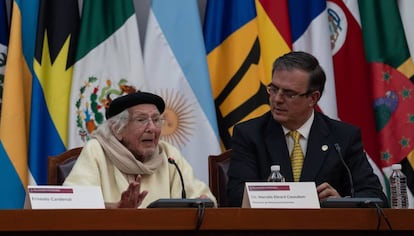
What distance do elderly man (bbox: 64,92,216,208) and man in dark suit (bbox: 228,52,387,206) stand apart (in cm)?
26

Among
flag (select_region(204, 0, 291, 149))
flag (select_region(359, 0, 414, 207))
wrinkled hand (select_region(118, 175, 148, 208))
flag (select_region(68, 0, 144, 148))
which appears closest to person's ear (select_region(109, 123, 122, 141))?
wrinkled hand (select_region(118, 175, 148, 208))

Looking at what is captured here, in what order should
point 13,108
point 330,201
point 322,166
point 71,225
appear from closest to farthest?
point 71,225
point 330,201
point 322,166
point 13,108

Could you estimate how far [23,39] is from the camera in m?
5.19

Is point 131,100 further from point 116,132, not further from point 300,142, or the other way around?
point 300,142

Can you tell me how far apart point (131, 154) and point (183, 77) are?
110 cm

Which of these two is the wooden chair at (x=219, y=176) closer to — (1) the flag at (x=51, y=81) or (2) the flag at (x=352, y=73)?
(1) the flag at (x=51, y=81)

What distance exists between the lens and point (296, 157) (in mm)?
4172

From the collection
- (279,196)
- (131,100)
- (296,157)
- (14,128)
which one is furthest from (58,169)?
(279,196)

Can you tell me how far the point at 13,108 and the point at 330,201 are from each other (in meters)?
2.28

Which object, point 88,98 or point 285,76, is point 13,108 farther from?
point 285,76

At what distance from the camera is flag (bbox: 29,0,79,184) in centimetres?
509

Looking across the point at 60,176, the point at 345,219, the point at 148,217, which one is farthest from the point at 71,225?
the point at 60,176

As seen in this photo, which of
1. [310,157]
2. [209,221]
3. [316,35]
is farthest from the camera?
[316,35]

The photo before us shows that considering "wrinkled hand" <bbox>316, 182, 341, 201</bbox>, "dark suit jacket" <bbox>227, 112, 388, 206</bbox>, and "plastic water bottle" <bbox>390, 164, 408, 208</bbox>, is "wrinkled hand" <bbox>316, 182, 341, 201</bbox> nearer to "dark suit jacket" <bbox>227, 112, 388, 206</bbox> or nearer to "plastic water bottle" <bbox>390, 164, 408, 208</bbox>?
"dark suit jacket" <bbox>227, 112, 388, 206</bbox>
